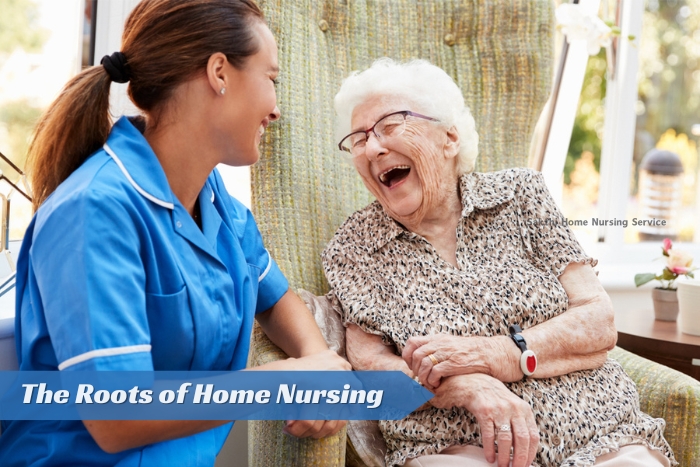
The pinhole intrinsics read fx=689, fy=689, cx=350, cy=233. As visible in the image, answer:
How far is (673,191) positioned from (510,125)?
1664mm

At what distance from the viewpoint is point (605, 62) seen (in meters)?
3.25

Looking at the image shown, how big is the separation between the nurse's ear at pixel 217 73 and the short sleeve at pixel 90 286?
10.0 inches

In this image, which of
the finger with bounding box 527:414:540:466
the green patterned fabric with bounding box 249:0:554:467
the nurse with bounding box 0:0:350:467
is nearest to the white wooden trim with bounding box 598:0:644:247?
the green patterned fabric with bounding box 249:0:554:467

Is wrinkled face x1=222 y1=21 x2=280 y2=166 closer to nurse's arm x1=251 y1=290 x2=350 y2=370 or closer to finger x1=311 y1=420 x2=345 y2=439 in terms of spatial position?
nurse's arm x1=251 y1=290 x2=350 y2=370

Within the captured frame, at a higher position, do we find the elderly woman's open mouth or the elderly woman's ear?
the elderly woman's ear

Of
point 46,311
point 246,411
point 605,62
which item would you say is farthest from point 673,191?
point 46,311

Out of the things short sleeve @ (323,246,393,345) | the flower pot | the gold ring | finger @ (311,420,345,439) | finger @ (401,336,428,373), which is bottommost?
the flower pot

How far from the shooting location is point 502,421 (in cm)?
125

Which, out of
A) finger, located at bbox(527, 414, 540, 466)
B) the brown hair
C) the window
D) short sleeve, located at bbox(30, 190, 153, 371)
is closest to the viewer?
short sleeve, located at bbox(30, 190, 153, 371)

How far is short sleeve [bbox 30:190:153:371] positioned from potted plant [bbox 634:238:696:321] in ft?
5.57

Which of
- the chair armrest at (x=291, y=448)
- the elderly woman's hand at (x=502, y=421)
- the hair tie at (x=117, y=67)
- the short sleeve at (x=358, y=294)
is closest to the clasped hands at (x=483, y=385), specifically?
the elderly woman's hand at (x=502, y=421)

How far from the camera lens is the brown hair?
106 centimetres

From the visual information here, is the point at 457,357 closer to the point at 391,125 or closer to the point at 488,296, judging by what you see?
the point at 488,296

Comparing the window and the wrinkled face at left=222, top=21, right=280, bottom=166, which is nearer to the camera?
the wrinkled face at left=222, top=21, right=280, bottom=166
